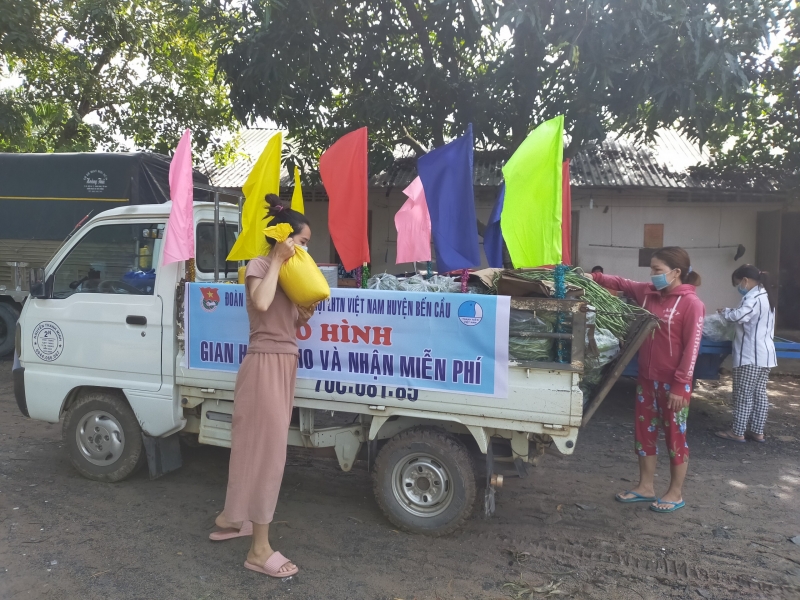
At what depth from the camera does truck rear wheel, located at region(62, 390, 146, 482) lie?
4180 millimetres

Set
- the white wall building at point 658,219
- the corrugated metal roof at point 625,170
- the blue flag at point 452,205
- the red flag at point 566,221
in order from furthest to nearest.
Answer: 1. the white wall building at point 658,219
2. the corrugated metal roof at point 625,170
3. the red flag at point 566,221
4. the blue flag at point 452,205

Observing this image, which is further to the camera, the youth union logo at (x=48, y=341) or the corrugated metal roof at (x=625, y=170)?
the corrugated metal roof at (x=625, y=170)

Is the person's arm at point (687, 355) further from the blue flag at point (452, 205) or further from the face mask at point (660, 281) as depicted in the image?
the blue flag at point (452, 205)

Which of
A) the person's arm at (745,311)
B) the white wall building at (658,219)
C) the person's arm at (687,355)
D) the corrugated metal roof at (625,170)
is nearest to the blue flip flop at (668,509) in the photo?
the person's arm at (687,355)

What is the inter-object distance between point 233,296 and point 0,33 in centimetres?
906

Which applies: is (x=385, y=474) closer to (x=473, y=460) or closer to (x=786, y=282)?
(x=473, y=460)

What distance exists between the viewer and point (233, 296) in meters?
3.70

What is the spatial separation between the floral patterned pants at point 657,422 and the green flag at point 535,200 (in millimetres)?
1308

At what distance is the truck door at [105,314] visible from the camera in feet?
13.1

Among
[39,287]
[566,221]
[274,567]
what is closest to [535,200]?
[566,221]

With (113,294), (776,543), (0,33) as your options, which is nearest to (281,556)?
(113,294)

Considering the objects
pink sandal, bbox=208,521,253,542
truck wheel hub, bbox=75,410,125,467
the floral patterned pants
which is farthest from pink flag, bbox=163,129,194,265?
the floral patterned pants

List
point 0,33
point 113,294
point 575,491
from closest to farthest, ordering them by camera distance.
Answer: point 113,294 → point 575,491 → point 0,33

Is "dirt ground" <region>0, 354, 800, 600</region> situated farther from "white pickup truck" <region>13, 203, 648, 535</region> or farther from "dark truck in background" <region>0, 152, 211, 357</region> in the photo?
→ "dark truck in background" <region>0, 152, 211, 357</region>
